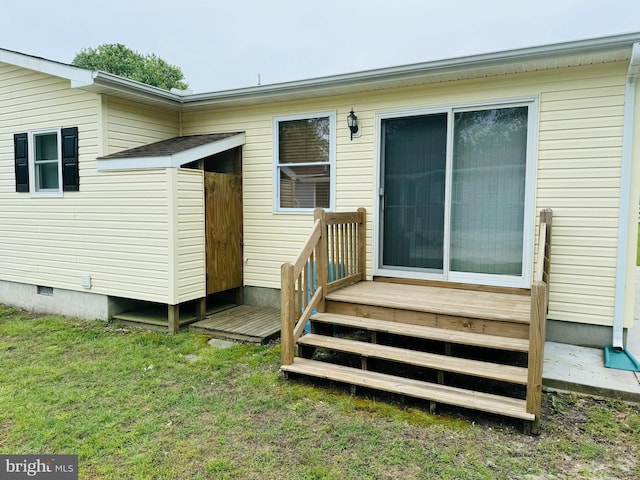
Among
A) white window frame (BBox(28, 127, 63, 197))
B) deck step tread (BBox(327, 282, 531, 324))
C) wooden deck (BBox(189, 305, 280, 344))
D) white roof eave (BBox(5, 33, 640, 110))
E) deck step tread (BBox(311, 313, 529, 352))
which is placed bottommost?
wooden deck (BBox(189, 305, 280, 344))

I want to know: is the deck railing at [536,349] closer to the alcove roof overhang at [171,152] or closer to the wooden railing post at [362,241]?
the wooden railing post at [362,241]

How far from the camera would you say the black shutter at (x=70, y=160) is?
18.9 feet

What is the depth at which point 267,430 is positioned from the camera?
9.66 feet

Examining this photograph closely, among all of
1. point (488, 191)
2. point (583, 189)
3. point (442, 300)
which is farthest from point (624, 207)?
point (442, 300)

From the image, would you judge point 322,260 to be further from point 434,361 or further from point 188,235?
point 188,235

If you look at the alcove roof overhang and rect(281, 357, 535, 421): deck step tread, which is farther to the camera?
the alcove roof overhang

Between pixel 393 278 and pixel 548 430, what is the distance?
8.06 feet

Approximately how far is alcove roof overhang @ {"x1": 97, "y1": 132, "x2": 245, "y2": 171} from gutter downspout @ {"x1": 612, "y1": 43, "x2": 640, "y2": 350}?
4.45m

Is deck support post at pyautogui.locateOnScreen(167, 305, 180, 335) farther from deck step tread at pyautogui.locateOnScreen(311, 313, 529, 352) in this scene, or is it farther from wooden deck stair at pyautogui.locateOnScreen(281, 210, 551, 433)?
deck step tread at pyautogui.locateOnScreen(311, 313, 529, 352)

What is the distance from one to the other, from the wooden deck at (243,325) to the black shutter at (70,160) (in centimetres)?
260

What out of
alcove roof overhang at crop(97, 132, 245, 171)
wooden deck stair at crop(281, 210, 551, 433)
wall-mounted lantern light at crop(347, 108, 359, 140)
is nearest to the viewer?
wooden deck stair at crop(281, 210, 551, 433)

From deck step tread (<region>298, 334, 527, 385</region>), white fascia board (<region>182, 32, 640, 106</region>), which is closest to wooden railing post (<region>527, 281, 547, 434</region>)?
deck step tread (<region>298, 334, 527, 385</region>)

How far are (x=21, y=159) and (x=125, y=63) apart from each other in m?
25.4

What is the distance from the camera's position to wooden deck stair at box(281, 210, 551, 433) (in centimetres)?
303
